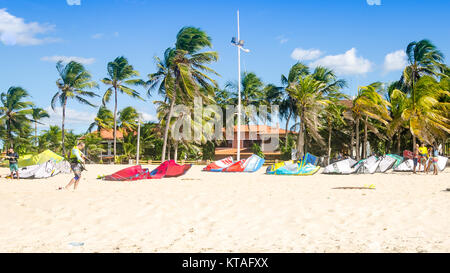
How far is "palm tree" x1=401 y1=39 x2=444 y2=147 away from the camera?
29.9 meters

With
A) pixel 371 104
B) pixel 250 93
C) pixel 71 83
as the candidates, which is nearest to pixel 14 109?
pixel 71 83

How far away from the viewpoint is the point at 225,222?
584 centimetres

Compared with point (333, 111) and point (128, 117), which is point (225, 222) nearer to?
point (333, 111)

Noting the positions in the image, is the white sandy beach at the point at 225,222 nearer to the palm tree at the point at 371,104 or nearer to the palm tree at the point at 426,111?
the palm tree at the point at 426,111

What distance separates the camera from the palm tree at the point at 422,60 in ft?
98.2

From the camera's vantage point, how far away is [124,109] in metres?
38.4

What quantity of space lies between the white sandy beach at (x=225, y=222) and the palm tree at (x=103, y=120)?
30.8 metres

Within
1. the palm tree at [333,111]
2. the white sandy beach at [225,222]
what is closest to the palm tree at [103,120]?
the palm tree at [333,111]

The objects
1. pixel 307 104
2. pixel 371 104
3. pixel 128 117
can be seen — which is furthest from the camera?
pixel 128 117

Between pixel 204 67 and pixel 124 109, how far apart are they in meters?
13.9

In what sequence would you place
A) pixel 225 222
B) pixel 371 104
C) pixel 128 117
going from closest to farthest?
pixel 225 222, pixel 371 104, pixel 128 117

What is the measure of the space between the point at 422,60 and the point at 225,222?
2982 centimetres
